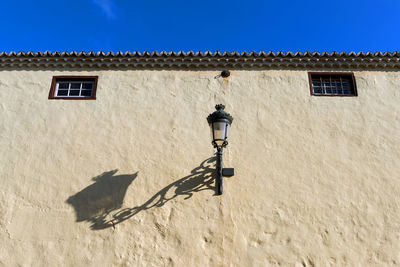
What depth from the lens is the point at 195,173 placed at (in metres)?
5.77

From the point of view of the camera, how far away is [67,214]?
219 inches

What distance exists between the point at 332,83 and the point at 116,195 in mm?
4440

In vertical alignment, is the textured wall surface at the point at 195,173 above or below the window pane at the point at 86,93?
below

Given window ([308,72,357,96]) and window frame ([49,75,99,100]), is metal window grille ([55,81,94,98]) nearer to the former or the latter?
window frame ([49,75,99,100])

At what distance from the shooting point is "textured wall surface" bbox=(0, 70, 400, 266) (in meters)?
5.32

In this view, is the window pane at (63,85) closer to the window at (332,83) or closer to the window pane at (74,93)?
the window pane at (74,93)

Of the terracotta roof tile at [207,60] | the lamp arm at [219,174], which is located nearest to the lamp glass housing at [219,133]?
the lamp arm at [219,174]

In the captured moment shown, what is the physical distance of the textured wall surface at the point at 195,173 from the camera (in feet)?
17.5

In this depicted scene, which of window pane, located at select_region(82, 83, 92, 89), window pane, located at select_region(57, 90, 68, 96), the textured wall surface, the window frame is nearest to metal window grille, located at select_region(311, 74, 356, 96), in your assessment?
the textured wall surface

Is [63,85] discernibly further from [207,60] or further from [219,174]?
[219,174]

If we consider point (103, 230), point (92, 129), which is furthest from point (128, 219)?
point (92, 129)

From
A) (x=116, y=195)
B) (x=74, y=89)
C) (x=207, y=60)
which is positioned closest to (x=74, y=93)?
(x=74, y=89)

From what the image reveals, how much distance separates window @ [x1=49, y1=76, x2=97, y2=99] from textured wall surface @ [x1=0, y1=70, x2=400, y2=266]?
170mm

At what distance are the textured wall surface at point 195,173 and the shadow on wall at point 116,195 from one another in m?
0.02
